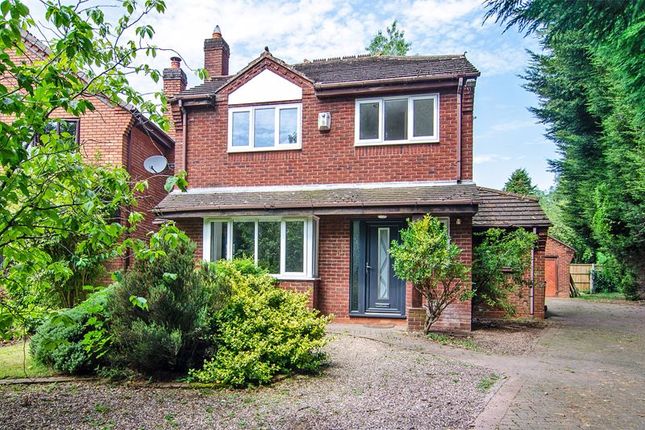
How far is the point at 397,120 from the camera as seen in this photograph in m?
12.1

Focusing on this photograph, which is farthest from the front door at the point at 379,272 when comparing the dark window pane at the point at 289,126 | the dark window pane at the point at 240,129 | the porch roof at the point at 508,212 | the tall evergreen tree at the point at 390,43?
the tall evergreen tree at the point at 390,43

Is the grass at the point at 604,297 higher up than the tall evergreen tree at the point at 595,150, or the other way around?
the tall evergreen tree at the point at 595,150

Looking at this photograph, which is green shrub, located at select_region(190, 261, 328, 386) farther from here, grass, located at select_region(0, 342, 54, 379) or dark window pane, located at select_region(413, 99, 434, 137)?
dark window pane, located at select_region(413, 99, 434, 137)

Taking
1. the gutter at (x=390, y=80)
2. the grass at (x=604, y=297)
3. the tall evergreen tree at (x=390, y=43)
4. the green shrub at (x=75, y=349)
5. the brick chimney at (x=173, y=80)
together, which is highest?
the tall evergreen tree at (x=390, y=43)

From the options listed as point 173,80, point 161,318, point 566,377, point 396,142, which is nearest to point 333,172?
point 396,142

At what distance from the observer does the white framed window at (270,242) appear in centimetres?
1180

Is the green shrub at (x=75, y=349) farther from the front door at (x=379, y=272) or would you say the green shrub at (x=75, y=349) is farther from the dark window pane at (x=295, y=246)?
the front door at (x=379, y=272)

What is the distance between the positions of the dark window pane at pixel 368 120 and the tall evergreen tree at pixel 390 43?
22928 millimetres

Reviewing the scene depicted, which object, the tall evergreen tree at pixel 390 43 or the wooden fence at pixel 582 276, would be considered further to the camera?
the tall evergreen tree at pixel 390 43

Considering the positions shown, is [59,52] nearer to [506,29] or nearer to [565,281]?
[506,29]

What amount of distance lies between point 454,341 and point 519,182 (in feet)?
74.8

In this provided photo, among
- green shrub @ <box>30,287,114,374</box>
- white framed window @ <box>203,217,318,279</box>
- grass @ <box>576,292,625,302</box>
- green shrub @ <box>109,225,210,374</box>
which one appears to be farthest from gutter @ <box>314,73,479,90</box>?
grass @ <box>576,292,625,302</box>

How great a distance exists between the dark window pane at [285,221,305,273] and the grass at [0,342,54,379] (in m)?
5.82

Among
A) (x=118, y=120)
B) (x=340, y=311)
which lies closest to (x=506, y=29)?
(x=340, y=311)
